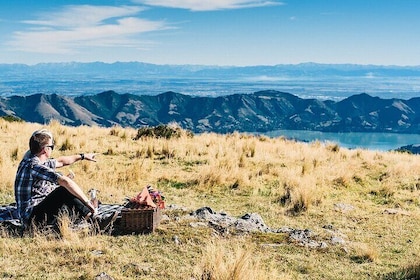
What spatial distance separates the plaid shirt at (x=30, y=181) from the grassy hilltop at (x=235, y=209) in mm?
610

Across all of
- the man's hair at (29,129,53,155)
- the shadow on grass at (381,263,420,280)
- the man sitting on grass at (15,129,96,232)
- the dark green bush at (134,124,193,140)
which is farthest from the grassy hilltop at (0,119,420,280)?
the man's hair at (29,129,53,155)

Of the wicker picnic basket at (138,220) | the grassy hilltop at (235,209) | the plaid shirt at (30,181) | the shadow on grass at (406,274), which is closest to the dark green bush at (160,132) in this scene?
the grassy hilltop at (235,209)

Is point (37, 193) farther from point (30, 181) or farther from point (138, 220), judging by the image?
point (138, 220)

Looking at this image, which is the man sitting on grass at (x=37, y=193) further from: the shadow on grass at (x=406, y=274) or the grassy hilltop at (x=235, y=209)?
the shadow on grass at (x=406, y=274)

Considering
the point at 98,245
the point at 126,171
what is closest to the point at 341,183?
the point at 126,171

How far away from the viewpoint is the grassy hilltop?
627cm

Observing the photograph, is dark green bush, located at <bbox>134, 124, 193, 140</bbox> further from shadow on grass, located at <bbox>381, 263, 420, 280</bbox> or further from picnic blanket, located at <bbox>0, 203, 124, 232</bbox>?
shadow on grass, located at <bbox>381, 263, 420, 280</bbox>

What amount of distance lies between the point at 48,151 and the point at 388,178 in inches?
444

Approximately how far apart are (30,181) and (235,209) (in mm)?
5026

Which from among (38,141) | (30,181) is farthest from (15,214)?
(38,141)

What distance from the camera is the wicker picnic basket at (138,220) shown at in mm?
7609

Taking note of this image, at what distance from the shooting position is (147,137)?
68.5ft

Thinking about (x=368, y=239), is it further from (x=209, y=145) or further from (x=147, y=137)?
(x=147, y=137)

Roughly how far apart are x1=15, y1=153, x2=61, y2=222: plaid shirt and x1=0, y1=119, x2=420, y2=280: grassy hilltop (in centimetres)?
61
